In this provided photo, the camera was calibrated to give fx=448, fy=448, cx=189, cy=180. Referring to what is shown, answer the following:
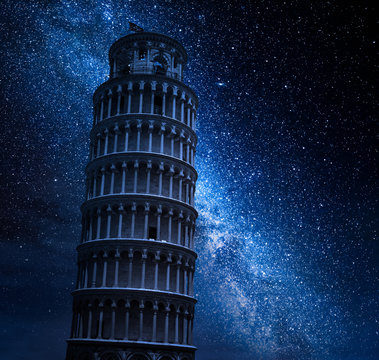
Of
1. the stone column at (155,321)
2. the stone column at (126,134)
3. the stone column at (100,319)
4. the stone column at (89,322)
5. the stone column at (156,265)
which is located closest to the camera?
the stone column at (100,319)

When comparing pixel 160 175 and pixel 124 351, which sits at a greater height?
pixel 160 175

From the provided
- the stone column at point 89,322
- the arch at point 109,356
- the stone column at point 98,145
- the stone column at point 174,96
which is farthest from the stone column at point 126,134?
the arch at point 109,356

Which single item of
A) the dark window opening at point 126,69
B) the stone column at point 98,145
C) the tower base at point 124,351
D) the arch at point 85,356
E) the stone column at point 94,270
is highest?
the dark window opening at point 126,69

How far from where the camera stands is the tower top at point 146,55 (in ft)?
167

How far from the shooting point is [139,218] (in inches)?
1709

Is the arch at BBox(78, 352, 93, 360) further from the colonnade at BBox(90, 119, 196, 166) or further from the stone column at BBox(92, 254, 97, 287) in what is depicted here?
the colonnade at BBox(90, 119, 196, 166)

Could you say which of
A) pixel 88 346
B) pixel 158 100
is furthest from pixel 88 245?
pixel 158 100

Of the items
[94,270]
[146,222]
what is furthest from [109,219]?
[94,270]

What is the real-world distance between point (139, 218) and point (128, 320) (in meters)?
9.50

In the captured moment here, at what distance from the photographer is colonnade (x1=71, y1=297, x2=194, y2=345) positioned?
39.7 metres

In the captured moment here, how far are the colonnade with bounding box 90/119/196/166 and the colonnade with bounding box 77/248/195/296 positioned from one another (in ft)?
34.3

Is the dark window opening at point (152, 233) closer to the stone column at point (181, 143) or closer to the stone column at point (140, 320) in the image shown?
the stone column at point (140, 320)

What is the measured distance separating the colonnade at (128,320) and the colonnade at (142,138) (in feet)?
48.8

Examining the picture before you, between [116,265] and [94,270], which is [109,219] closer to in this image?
[116,265]
